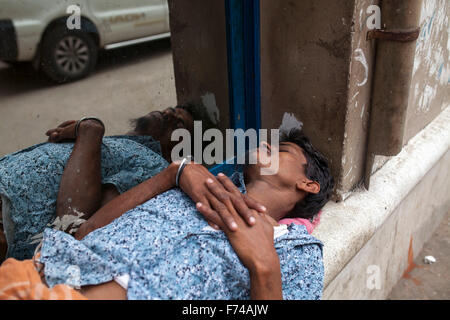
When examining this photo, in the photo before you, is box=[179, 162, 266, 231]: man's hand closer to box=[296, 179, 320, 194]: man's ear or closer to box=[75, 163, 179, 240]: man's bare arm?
box=[75, 163, 179, 240]: man's bare arm

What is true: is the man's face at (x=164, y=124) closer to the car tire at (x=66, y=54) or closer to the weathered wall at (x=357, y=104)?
the car tire at (x=66, y=54)

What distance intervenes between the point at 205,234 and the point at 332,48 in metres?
1.18

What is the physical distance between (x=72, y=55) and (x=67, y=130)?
402 millimetres

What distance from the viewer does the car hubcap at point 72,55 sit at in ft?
7.32

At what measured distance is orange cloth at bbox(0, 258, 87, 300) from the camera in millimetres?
1410

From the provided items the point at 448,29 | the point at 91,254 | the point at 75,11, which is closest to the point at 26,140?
the point at 75,11

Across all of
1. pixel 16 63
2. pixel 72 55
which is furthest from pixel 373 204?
pixel 16 63

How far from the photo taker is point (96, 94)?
8.02ft

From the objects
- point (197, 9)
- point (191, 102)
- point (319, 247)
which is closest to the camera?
point (319, 247)

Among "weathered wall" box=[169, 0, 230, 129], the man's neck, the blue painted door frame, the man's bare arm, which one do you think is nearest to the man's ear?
the man's neck

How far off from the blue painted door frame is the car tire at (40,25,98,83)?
0.83m
